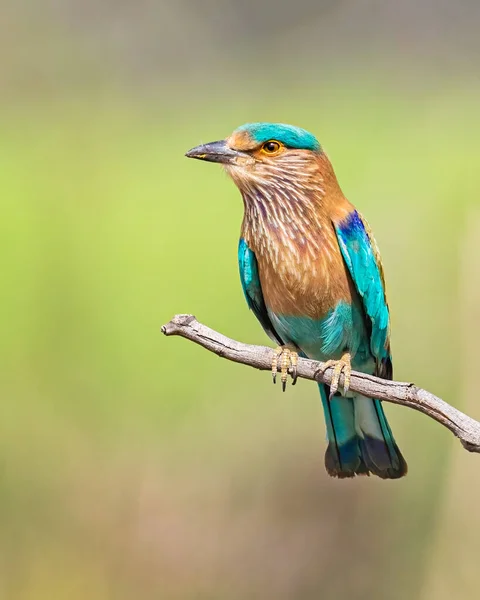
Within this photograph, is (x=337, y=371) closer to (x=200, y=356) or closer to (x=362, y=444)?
(x=362, y=444)

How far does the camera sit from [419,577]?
7.28ft

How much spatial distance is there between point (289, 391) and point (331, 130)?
0.88 m

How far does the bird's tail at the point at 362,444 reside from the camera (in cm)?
165

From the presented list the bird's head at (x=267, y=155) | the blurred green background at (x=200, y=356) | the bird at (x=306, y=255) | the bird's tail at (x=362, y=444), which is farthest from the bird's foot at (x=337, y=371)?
the blurred green background at (x=200, y=356)

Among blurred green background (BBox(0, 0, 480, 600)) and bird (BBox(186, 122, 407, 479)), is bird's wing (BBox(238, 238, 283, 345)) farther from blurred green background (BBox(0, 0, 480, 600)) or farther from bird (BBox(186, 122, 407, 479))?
blurred green background (BBox(0, 0, 480, 600))

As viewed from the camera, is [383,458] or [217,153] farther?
[383,458]

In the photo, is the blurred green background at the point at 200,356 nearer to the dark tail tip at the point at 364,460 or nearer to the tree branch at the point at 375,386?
the dark tail tip at the point at 364,460

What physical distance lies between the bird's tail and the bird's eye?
483 mm

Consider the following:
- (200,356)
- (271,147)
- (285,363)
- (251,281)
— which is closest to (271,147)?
(271,147)

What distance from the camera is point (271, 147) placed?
1539 millimetres

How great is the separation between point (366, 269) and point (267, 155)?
0.27m

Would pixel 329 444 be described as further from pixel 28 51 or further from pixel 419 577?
pixel 28 51

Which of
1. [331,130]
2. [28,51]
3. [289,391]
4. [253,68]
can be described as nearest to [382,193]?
[331,130]

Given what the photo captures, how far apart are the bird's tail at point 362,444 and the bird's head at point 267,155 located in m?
0.43
